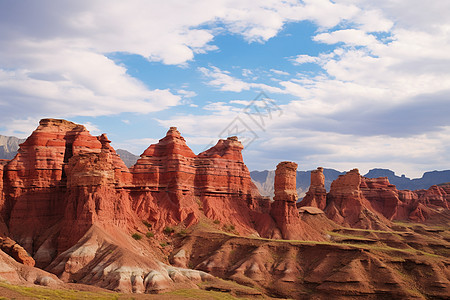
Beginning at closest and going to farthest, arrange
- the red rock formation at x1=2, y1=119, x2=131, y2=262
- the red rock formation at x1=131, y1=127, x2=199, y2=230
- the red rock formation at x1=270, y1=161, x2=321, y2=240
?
the red rock formation at x1=2, y1=119, x2=131, y2=262 → the red rock formation at x1=131, y1=127, x2=199, y2=230 → the red rock formation at x1=270, y1=161, x2=321, y2=240

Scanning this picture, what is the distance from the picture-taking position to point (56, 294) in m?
46.5

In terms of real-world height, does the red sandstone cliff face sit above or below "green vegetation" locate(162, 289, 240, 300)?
above

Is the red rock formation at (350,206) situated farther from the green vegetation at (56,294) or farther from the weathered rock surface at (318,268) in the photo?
the green vegetation at (56,294)

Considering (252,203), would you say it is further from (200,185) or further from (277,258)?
(277,258)

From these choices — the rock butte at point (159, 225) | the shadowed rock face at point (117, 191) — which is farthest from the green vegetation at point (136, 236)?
the shadowed rock face at point (117, 191)

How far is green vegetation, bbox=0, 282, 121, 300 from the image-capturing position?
145 ft

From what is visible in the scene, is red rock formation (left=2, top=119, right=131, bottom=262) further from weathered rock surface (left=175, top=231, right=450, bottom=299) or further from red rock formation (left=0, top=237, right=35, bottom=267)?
weathered rock surface (left=175, top=231, right=450, bottom=299)

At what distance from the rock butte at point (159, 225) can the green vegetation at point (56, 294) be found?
14.1 feet

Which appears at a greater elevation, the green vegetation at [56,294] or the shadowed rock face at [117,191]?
the shadowed rock face at [117,191]

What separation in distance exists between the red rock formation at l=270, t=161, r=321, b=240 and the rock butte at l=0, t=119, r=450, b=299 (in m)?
0.22

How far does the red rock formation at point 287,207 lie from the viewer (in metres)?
91.6

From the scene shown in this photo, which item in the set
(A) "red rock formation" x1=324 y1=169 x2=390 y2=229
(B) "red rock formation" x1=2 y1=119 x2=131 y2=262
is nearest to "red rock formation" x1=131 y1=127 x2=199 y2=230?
(B) "red rock formation" x1=2 y1=119 x2=131 y2=262

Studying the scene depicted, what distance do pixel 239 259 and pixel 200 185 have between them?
22534 millimetres

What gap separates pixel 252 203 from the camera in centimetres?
9975
